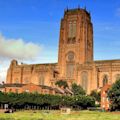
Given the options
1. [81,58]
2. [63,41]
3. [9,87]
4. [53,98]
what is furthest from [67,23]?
[53,98]

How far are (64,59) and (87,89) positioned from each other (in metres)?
18.9

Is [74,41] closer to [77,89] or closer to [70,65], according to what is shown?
[70,65]

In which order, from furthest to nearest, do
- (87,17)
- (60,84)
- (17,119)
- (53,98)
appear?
(87,17) < (60,84) < (53,98) < (17,119)

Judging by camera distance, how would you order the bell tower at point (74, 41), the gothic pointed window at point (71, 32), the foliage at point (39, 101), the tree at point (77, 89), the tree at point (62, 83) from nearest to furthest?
the foliage at point (39, 101) < the tree at point (77, 89) < the tree at point (62, 83) < the bell tower at point (74, 41) < the gothic pointed window at point (71, 32)

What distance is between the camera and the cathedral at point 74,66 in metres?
133

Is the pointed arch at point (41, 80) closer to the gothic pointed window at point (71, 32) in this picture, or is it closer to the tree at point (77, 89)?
the gothic pointed window at point (71, 32)

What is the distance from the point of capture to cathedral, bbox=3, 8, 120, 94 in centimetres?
13312

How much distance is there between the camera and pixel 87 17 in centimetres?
15000

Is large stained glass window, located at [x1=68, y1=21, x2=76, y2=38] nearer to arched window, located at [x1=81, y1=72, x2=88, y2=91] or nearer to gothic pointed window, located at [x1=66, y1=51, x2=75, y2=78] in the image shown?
gothic pointed window, located at [x1=66, y1=51, x2=75, y2=78]

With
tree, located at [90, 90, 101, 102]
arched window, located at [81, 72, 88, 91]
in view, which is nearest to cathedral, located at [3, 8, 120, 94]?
arched window, located at [81, 72, 88, 91]

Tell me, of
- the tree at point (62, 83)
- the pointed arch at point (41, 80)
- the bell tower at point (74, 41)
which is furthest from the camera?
the pointed arch at point (41, 80)

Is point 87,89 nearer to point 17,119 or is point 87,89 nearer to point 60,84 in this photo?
point 60,84

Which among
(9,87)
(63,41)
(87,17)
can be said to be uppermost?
(87,17)

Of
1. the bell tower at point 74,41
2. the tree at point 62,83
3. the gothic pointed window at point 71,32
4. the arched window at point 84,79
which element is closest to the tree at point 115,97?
the tree at point 62,83
